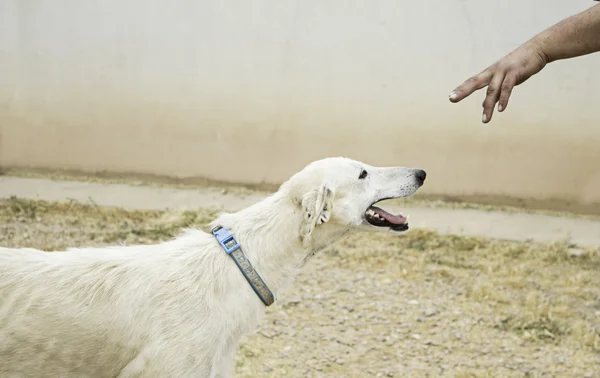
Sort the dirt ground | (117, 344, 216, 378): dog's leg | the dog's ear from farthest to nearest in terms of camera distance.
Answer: the dirt ground, the dog's ear, (117, 344, 216, 378): dog's leg

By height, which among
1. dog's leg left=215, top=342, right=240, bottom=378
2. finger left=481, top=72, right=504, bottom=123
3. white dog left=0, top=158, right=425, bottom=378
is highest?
finger left=481, top=72, right=504, bottom=123

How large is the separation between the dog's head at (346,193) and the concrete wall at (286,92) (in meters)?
3.43

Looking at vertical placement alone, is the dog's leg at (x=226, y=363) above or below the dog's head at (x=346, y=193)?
below

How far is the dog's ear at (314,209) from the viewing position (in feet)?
9.49

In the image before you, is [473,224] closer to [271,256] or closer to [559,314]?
[559,314]

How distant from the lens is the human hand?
8.32 ft

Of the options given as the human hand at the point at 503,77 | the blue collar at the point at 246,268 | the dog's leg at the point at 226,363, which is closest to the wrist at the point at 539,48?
the human hand at the point at 503,77

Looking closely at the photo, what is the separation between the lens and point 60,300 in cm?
268

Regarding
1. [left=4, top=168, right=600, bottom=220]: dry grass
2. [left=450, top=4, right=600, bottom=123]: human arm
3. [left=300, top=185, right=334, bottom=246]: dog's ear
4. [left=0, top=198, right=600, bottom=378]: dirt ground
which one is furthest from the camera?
[left=4, top=168, right=600, bottom=220]: dry grass

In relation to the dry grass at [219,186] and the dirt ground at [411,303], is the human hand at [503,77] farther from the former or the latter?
the dry grass at [219,186]

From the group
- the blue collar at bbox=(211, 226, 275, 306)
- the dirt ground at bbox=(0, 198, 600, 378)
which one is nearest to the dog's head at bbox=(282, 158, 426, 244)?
the blue collar at bbox=(211, 226, 275, 306)

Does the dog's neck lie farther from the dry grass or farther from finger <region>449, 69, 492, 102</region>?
the dry grass

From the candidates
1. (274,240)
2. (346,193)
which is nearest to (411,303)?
(346,193)

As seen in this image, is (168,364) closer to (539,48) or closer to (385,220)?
(385,220)
